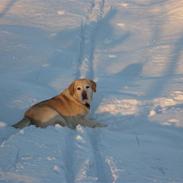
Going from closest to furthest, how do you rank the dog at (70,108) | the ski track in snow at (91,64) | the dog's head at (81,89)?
the ski track in snow at (91,64), the dog at (70,108), the dog's head at (81,89)

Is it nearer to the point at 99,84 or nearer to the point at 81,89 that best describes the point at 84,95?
the point at 81,89

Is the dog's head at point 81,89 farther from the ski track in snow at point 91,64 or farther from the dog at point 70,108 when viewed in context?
the ski track in snow at point 91,64

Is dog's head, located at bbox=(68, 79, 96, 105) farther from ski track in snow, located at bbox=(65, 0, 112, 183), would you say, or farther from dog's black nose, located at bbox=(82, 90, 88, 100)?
ski track in snow, located at bbox=(65, 0, 112, 183)

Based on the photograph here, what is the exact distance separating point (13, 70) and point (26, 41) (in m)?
2.53

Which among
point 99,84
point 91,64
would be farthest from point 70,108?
point 91,64

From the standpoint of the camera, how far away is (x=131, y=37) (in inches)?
548

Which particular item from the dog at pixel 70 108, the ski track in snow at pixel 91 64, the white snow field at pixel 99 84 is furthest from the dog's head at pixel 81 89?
the ski track in snow at pixel 91 64

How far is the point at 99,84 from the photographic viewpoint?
9859 mm

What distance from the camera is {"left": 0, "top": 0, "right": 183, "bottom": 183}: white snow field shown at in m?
5.68

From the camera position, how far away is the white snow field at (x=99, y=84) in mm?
5684

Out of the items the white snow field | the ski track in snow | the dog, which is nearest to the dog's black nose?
the dog

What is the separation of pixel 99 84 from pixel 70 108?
81.9 inches

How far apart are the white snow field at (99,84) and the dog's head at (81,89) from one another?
456mm

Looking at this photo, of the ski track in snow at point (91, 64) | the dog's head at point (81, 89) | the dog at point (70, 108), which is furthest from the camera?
the dog's head at point (81, 89)
